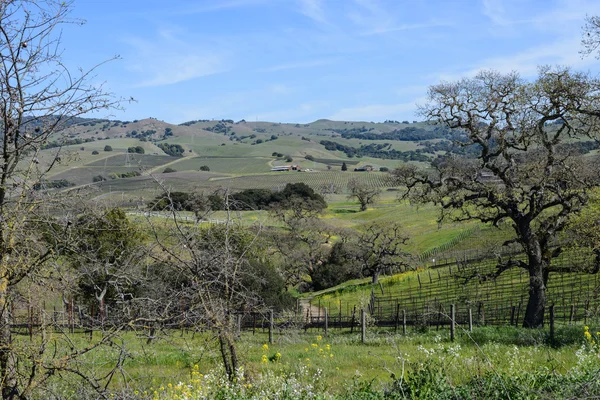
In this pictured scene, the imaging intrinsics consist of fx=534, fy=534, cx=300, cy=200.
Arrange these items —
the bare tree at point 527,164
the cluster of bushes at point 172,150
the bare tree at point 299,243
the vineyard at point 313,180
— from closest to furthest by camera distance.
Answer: the bare tree at point 527,164, the bare tree at point 299,243, the vineyard at point 313,180, the cluster of bushes at point 172,150

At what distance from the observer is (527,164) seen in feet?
Result: 63.2

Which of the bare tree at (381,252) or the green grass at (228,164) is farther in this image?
the green grass at (228,164)

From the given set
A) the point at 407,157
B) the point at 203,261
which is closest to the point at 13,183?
the point at 203,261

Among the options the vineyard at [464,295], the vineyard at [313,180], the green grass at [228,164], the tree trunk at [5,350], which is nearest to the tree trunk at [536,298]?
the vineyard at [464,295]

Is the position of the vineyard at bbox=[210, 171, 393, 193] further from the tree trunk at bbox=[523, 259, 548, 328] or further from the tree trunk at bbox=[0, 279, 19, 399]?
the tree trunk at bbox=[0, 279, 19, 399]

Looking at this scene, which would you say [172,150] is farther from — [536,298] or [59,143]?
[59,143]

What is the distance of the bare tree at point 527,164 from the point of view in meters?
18.1

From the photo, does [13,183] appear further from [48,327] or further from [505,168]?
[505,168]

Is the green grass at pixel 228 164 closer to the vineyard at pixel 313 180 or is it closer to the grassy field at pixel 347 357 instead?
the vineyard at pixel 313 180

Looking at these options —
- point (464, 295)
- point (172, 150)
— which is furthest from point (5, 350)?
point (172, 150)

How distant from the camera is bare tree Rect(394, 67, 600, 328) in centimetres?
1814

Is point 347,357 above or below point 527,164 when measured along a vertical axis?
below

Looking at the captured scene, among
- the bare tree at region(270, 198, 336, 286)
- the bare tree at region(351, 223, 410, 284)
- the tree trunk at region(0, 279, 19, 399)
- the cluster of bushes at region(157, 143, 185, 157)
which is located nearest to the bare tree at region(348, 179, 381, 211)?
the bare tree at region(270, 198, 336, 286)

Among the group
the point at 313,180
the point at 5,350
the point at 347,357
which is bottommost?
the point at 347,357
